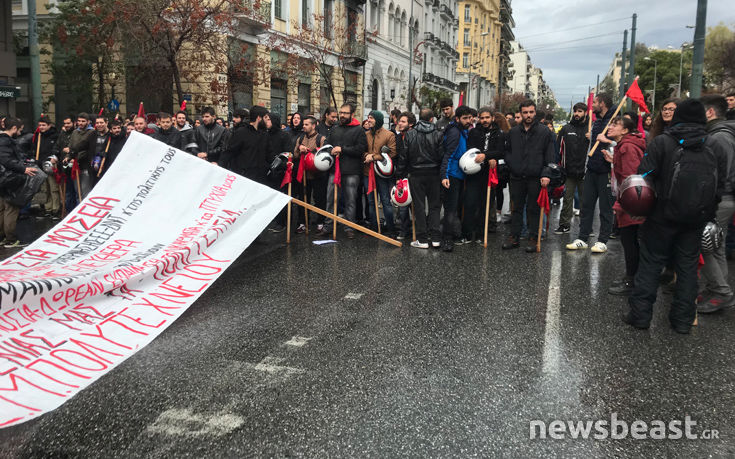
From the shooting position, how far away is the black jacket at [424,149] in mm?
8992

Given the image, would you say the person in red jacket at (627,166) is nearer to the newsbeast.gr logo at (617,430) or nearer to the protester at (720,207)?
the protester at (720,207)

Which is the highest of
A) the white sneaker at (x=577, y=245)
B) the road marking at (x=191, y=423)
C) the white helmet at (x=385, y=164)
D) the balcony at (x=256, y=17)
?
the balcony at (x=256, y=17)

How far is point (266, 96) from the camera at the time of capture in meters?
28.2

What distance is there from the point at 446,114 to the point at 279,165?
9.04 feet

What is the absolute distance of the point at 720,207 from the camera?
6.32 metres

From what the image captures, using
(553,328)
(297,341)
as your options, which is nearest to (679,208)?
(553,328)

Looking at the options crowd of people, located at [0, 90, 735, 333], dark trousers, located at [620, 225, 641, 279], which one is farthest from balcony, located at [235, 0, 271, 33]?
dark trousers, located at [620, 225, 641, 279]

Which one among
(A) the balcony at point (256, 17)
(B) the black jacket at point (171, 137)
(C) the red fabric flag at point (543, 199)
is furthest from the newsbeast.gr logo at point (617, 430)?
(A) the balcony at point (256, 17)

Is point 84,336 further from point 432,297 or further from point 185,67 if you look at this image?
point 185,67

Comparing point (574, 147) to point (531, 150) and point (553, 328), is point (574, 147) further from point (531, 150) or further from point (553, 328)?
point (553, 328)

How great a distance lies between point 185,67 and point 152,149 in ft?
58.8

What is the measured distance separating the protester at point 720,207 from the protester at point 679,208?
0.78 ft

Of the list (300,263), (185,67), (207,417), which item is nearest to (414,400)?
(207,417)

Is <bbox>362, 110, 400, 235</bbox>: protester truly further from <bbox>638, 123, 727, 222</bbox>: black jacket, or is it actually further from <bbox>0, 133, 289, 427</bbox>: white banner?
<bbox>638, 123, 727, 222</bbox>: black jacket
